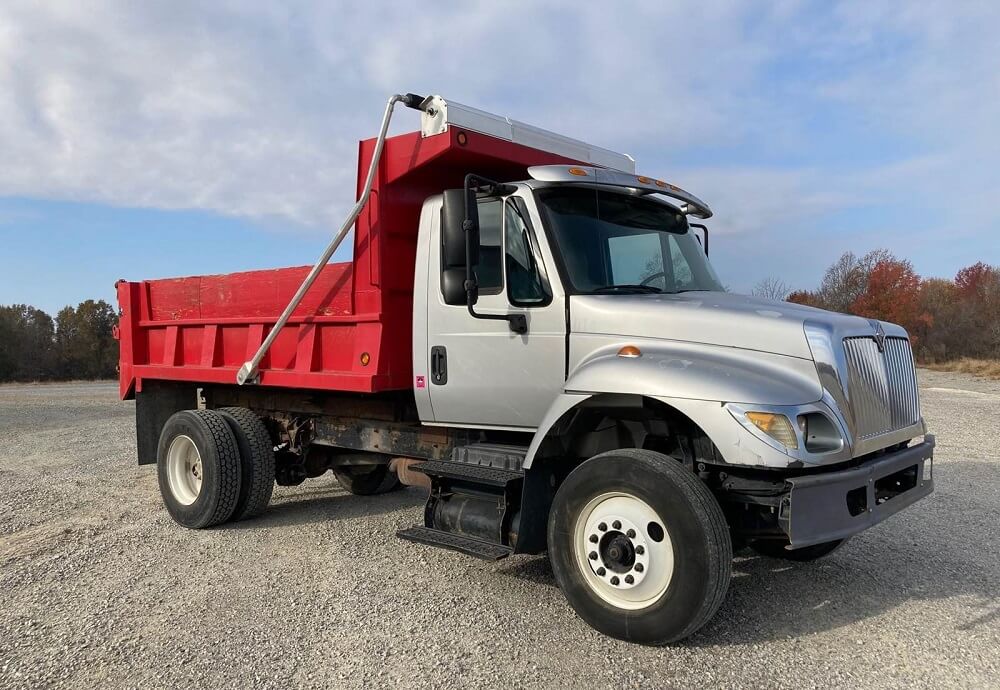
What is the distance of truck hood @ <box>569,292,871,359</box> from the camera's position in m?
3.69

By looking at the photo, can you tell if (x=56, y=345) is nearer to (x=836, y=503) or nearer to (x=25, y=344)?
(x=25, y=344)

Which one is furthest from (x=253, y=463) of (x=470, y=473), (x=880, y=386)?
(x=880, y=386)

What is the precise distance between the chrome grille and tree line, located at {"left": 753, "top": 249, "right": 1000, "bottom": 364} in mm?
36174

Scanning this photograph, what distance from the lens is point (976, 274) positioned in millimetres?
49969

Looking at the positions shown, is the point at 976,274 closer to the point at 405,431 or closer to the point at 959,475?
the point at 959,475

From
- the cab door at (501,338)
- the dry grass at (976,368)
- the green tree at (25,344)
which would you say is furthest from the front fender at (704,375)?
the green tree at (25,344)

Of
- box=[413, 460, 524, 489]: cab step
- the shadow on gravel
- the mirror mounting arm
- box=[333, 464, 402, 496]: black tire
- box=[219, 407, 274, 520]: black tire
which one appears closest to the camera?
the mirror mounting arm

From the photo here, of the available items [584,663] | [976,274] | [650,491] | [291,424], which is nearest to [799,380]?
[650,491]

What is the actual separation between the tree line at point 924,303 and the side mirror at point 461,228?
3745cm

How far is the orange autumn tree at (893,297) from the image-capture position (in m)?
43.6

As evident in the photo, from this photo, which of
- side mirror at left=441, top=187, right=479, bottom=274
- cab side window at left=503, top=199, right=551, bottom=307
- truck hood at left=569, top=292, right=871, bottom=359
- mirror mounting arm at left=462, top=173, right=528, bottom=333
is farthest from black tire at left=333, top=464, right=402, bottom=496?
truck hood at left=569, top=292, right=871, bottom=359

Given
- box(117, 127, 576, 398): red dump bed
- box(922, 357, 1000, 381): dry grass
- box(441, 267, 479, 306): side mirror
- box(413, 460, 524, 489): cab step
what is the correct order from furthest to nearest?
box(922, 357, 1000, 381): dry grass
box(117, 127, 576, 398): red dump bed
box(413, 460, 524, 489): cab step
box(441, 267, 479, 306): side mirror

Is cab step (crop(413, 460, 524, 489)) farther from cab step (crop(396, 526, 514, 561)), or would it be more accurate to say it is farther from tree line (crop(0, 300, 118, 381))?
tree line (crop(0, 300, 118, 381))

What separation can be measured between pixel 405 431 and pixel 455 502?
1.00 m
